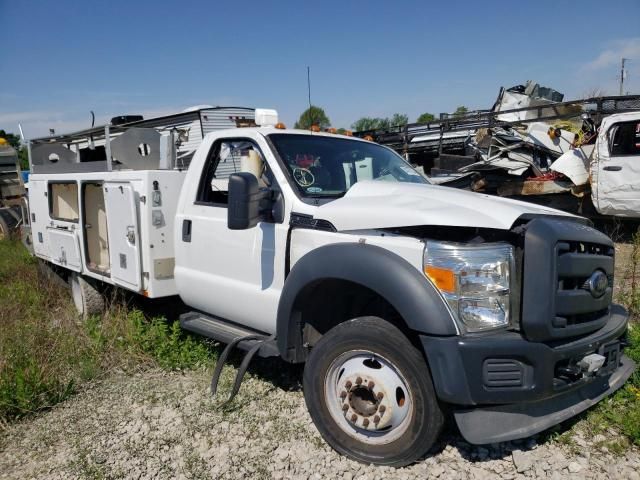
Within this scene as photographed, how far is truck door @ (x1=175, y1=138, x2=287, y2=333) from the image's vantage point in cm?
338

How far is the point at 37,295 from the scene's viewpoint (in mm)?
6238

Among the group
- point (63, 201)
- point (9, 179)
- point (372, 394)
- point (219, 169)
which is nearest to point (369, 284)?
point (372, 394)

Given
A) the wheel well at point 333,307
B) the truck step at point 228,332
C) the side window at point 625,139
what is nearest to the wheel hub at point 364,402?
the wheel well at point 333,307

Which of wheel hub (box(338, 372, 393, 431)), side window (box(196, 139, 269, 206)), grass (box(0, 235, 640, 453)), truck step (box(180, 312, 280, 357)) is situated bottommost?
grass (box(0, 235, 640, 453))

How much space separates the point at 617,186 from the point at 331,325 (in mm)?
6781

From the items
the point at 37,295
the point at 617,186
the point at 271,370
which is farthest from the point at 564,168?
the point at 37,295

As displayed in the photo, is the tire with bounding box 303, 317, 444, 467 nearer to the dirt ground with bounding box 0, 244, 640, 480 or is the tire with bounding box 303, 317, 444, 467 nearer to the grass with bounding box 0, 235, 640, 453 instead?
the dirt ground with bounding box 0, 244, 640, 480

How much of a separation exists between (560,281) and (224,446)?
2148 millimetres

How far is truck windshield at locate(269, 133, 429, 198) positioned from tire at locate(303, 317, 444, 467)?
1.05m

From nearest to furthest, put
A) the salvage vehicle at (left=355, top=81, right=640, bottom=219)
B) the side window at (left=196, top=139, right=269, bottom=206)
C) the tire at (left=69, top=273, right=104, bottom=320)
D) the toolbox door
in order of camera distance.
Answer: the side window at (left=196, top=139, right=269, bottom=206)
the toolbox door
the tire at (left=69, top=273, right=104, bottom=320)
the salvage vehicle at (left=355, top=81, right=640, bottom=219)

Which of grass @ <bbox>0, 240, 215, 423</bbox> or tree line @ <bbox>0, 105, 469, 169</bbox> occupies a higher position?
tree line @ <bbox>0, 105, 469, 169</bbox>

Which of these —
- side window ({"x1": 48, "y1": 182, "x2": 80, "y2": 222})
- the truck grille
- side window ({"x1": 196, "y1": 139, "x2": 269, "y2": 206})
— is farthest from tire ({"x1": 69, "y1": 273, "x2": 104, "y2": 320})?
the truck grille

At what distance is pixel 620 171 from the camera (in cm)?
802

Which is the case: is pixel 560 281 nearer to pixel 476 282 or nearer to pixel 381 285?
pixel 476 282
